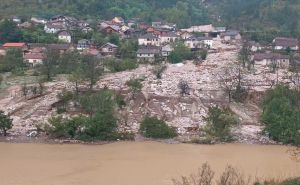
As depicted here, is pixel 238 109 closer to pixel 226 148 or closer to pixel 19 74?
pixel 226 148

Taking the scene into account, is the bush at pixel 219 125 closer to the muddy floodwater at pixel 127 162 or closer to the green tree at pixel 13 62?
the muddy floodwater at pixel 127 162

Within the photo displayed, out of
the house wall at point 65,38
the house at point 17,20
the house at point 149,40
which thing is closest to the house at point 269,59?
the house at point 149,40

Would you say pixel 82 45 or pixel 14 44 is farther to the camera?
pixel 82 45

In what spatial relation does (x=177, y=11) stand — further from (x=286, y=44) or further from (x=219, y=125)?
(x=219, y=125)

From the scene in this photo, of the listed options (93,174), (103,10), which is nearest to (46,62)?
(93,174)

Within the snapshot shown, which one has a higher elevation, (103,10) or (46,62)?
(103,10)

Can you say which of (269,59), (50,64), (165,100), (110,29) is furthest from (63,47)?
(269,59)

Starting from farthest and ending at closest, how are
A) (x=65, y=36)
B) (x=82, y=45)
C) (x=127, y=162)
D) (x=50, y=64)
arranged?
(x=65, y=36), (x=82, y=45), (x=50, y=64), (x=127, y=162)
